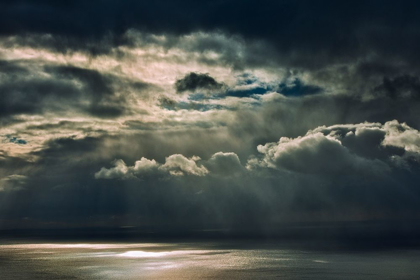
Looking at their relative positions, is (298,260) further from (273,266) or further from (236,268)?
(236,268)

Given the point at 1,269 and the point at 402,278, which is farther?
the point at 1,269

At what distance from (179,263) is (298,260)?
46112mm

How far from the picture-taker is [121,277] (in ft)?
384

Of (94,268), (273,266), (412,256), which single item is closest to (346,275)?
(273,266)

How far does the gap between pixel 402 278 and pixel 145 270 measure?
78860mm

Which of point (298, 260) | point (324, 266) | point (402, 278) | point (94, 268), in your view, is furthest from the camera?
point (298, 260)

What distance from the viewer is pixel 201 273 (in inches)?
4879

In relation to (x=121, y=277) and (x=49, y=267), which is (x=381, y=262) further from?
(x=49, y=267)

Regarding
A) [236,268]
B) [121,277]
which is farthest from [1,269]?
[236,268]

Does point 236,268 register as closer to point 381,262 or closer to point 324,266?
point 324,266

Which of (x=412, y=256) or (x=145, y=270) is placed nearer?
(x=145, y=270)

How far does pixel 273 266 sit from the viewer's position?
13512 centimetres

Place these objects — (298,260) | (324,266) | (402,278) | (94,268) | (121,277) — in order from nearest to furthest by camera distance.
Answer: (402,278) < (121,277) < (324,266) < (94,268) < (298,260)

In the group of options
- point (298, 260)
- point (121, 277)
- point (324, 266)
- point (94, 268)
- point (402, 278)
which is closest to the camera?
point (402, 278)
